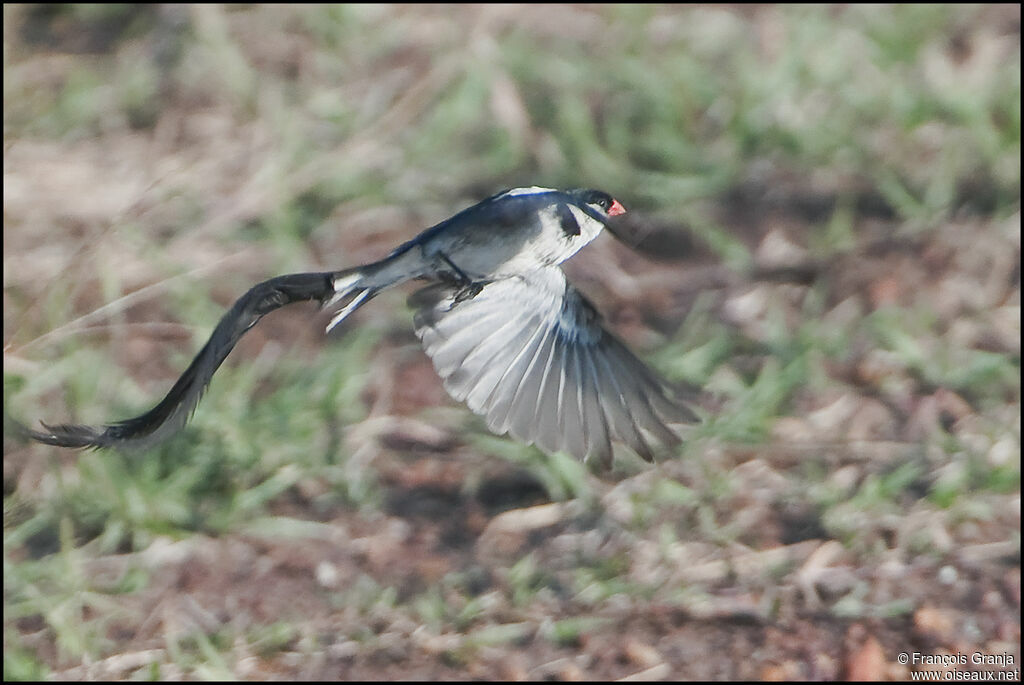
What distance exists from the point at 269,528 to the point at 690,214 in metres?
2.02

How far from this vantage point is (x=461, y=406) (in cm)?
425

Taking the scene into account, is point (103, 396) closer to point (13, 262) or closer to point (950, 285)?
point (13, 262)

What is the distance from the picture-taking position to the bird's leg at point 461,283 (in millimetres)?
2953

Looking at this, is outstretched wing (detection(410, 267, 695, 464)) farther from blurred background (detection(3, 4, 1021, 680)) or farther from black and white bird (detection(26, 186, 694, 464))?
blurred background (detection(3, 4, 1021, 680))

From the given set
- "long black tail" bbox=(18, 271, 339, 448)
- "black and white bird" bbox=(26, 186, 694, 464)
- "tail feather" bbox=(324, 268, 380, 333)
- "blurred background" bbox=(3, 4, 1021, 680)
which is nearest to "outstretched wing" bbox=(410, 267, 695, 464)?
"black and white bird" bbox=(26, 186, 694, 464)

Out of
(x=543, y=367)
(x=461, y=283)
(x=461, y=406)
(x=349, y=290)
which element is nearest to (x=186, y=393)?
(x=349, y=290)

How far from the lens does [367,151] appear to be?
17.1ft

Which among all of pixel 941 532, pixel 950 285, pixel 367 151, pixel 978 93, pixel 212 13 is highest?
pixel 212 13

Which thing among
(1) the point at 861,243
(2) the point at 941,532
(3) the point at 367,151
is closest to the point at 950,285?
(1) the point at 861,243

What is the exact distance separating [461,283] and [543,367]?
0.97ft

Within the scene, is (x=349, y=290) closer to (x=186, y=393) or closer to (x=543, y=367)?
(x=186, y=393)

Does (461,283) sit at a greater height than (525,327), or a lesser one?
greater

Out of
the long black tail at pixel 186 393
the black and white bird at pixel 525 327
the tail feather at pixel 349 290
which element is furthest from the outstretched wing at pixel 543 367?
the long black tail at pixel 186 393

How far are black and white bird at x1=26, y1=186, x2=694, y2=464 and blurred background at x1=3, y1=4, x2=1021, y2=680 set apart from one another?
2.27 feet
